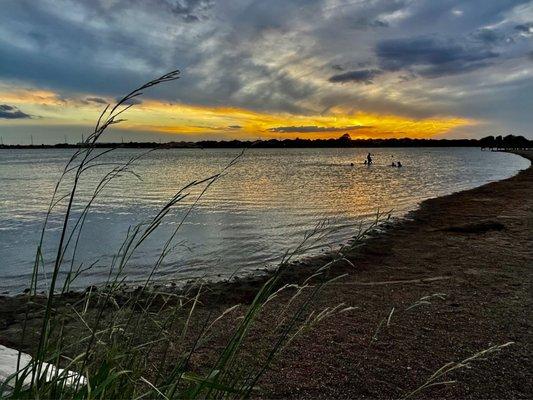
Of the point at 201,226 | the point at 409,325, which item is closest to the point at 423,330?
the point at 409,325

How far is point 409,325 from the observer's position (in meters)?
7.02

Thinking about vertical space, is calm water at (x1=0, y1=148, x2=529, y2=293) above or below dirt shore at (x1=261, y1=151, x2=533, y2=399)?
below

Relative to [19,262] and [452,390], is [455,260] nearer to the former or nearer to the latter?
[452,390]

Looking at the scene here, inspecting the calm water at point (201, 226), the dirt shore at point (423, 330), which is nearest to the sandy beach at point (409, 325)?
the dirt shore at point (423, 330)

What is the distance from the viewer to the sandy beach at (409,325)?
16.8 ft

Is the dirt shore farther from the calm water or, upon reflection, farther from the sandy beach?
the calm water

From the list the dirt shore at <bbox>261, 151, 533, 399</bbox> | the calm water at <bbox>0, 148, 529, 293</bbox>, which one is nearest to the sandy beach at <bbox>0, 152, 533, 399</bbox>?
the dirt shore at <bbox>261, 151, 533, 399</bbox>

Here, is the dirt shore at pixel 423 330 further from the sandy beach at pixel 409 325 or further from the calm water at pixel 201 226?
the calm water at pixel 201 226

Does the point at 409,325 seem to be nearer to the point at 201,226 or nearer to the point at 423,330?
the point at 423,330

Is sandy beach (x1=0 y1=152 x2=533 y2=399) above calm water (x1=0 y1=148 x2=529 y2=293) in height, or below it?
above

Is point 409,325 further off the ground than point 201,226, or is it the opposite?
point 409,325

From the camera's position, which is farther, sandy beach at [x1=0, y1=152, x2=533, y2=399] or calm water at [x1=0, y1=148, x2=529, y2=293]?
calm water at [x1=0, y1=148, x2=529, y2=293]

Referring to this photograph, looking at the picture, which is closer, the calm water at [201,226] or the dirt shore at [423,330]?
the dirt shore at [423,330]

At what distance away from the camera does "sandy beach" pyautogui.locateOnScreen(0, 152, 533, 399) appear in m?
5.13
